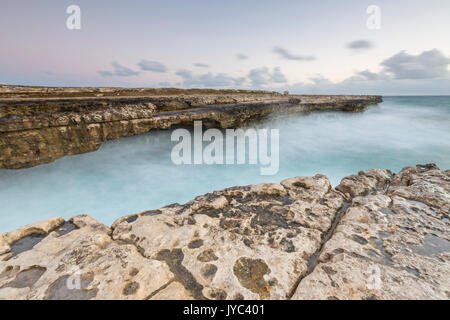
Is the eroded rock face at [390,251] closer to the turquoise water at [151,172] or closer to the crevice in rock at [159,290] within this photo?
the crevice in rock at [159,290]

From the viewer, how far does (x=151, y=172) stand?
701cm

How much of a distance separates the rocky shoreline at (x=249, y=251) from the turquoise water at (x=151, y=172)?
3639 millimetres

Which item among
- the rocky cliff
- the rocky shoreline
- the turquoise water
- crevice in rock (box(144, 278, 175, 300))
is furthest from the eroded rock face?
the rocky cliff

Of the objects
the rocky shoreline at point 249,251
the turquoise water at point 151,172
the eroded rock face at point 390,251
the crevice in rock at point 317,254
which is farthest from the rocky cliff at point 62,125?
the eroded rock face at point 390,251

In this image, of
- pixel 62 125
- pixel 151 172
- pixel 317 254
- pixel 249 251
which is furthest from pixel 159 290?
pixel 151 172

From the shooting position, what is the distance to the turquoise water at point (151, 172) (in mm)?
5321

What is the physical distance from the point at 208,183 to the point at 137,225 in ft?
14.9

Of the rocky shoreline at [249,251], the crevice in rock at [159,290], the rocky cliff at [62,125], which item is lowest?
the crevice in rock at [159,290]

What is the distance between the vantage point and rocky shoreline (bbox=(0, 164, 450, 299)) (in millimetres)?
1460

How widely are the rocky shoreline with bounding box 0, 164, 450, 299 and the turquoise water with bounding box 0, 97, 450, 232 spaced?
3639 mm

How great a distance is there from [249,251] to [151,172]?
6092 millimetres
